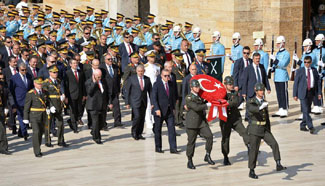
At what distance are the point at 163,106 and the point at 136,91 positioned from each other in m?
1.43

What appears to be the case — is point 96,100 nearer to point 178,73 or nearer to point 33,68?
point 33,68

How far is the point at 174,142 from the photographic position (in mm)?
15633

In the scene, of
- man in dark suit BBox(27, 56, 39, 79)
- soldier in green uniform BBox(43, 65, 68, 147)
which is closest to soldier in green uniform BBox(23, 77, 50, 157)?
soldier in green uniform BBox(43, 65, 68, 147)

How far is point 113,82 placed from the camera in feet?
60.6

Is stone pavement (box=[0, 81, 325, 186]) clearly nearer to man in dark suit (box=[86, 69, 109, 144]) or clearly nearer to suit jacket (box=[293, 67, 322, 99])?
man in dark suit (box=[86, 69, 109, 144])

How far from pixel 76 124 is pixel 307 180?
249 inches

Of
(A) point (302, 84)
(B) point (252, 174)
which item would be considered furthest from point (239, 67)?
(B) point (252, 174)

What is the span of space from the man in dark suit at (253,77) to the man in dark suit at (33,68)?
15.7 feet

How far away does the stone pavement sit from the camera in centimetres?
1365

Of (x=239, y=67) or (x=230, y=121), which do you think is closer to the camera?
(x=230, y=121)

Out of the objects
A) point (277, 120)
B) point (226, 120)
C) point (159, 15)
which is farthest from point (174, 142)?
point (159, 15)

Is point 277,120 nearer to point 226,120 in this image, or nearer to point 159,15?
point 226,120

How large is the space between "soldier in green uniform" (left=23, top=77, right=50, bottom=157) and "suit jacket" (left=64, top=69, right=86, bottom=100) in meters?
1.90

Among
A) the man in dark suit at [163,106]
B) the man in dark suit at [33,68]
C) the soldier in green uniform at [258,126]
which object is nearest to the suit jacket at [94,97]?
the man in dark suit at [163,106]
